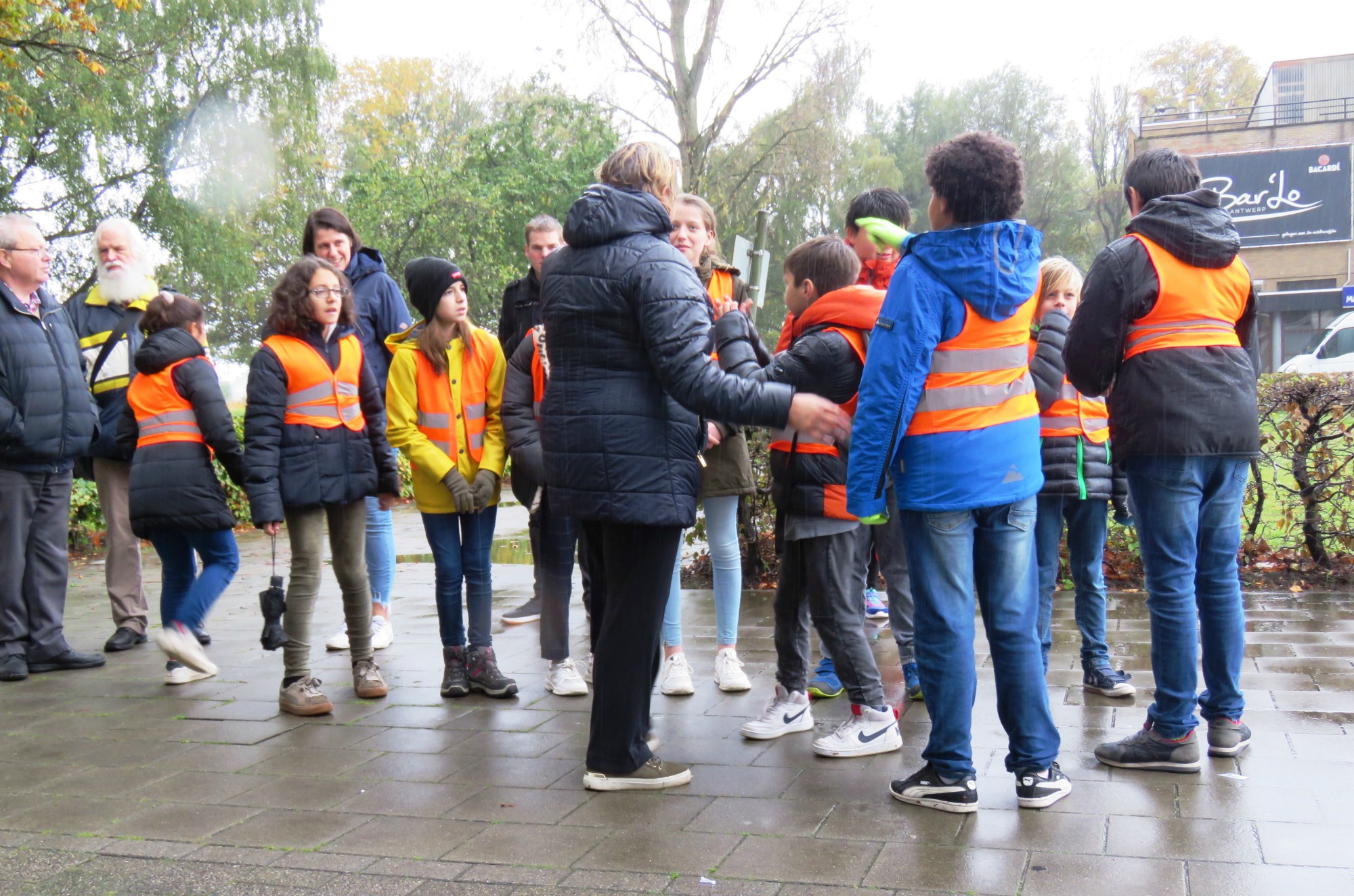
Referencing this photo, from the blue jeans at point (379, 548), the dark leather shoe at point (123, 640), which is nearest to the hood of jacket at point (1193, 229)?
the blue jeans at point (379, 548)

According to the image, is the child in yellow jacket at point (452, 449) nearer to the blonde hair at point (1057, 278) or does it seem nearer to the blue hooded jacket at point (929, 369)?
the blue hooded jacket at point (929, 369)

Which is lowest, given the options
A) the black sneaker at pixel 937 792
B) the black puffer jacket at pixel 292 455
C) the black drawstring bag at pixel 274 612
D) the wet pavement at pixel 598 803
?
the wet pavement at pixel 598 803

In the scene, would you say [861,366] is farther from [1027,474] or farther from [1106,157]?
[1106,157]

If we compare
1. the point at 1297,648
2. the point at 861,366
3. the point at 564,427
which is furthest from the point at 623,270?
the point at 1297,648

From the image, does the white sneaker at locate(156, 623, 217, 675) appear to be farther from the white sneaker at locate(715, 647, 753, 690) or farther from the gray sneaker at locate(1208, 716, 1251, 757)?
the gray sneaker at locate(1208, 716, 1251, 757)

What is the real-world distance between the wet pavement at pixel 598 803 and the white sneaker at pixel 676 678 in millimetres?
85

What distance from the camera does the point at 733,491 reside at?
506 centimetres

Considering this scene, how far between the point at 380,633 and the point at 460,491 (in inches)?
65.4

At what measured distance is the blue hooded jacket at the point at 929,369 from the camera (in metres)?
3.34

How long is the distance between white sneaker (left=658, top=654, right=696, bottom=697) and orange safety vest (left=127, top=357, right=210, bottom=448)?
8.07 feet

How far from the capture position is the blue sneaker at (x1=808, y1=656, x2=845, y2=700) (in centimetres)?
488

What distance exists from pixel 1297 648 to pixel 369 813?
4272mm

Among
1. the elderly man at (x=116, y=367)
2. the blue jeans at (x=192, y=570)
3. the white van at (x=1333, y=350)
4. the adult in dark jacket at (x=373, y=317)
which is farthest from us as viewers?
→ the white van at (x=1333, y=350)

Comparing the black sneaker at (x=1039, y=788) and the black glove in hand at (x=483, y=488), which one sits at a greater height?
the black glove in hand at (x=483, y=488)
